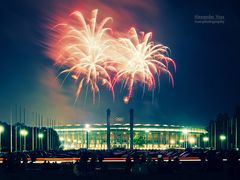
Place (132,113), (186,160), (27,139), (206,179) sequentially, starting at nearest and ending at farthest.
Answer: (206,179) → (186,160) → (27,139) → (132,113)

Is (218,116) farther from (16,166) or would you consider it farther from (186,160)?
(16,166)

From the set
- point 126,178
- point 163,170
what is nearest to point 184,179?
point 126,178

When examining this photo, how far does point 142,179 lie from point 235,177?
5.93 metres

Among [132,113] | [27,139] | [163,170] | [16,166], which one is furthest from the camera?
[132,113]

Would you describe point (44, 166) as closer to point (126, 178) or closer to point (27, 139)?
point (126, 178)

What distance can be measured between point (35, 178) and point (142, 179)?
7383mm

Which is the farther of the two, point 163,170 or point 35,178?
point 163,170

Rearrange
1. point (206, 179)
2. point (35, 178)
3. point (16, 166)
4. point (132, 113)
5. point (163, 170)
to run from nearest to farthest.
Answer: point (206, 179)
point (35, 178)
point (163, 170)
point (16, 166)
point (132, 113)

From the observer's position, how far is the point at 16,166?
48250 millimetres

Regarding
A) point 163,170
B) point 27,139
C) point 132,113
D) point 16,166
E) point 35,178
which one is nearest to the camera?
point 35,178

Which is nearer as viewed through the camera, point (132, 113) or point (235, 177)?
point (235, 177)

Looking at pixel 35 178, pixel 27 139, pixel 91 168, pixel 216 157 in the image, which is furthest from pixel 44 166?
pixel 27 139

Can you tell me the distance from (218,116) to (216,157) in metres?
146

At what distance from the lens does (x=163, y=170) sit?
4503 cm
